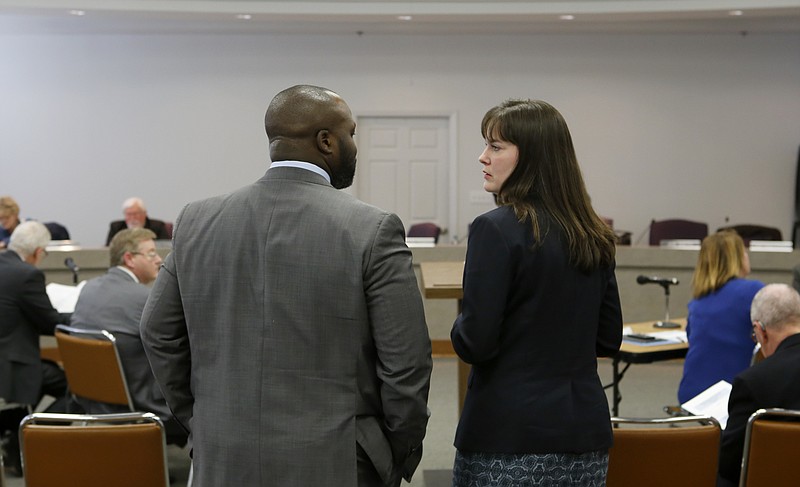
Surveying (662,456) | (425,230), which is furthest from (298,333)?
(425,230)

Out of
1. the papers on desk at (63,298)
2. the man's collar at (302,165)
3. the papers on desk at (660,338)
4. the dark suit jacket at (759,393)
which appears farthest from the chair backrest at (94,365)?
the dark suit jacket at (759,393)

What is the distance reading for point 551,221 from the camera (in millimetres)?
2100

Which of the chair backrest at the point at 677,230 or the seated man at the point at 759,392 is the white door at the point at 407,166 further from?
the seated man at the point at 759,392

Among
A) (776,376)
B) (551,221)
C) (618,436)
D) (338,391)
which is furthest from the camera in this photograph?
(776,376)

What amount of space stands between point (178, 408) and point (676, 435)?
1.41 meters

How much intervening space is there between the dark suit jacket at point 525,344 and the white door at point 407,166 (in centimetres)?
933

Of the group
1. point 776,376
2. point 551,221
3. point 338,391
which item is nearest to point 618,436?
point 776,376

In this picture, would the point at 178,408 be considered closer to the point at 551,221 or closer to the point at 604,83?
the point at 551,221

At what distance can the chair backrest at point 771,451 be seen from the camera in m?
2.65

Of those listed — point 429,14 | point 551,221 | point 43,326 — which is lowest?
point 43,326

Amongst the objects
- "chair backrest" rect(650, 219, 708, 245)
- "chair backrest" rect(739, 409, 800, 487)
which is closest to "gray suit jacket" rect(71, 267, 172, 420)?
"chair backrest" rect(739, 409, 800, 487)

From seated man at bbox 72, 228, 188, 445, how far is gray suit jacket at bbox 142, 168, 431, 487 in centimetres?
240

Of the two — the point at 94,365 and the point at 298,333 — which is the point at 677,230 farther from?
the point at 298,333

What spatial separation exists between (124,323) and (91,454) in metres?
1.75
